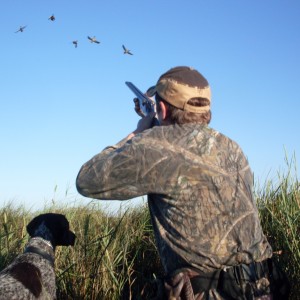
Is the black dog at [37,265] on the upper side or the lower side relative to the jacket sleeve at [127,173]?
lower

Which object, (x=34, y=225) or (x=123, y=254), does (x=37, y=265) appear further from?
(x=123, y=254)

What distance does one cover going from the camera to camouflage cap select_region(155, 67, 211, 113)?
2.95m

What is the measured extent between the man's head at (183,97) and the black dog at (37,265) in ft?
6.65

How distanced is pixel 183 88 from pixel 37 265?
2.37 m

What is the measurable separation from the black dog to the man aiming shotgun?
1.68m

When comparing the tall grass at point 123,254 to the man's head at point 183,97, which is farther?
the tall grass at point 123,254

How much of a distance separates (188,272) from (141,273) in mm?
2660

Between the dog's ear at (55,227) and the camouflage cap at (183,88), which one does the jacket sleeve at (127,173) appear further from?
the dog's ear at (55,227)

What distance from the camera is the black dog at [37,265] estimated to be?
416 cm

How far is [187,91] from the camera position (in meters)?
2.94

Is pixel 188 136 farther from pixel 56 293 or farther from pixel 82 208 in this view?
pixel 82 208

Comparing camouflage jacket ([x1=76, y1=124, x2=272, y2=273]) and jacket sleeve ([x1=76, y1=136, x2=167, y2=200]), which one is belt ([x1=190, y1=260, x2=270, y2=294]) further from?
jacket sleeve ([x1=76, y1=136, x2=167, y2=200])

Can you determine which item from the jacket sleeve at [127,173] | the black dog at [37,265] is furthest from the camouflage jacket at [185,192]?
the black dog at [37,265]

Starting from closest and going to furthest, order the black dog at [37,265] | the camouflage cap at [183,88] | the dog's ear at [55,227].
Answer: the camouflage cap at [183,88], the black dog at [37,265], the dog's ear at [55,227]
